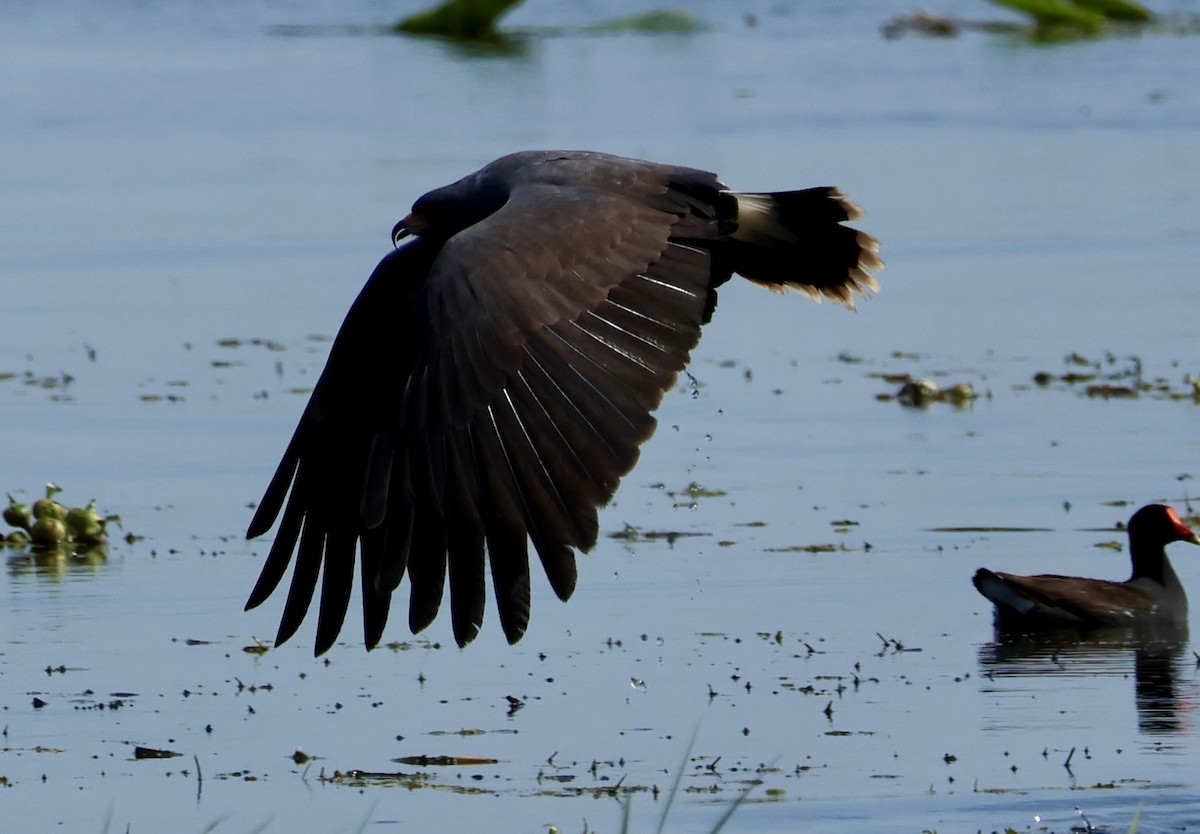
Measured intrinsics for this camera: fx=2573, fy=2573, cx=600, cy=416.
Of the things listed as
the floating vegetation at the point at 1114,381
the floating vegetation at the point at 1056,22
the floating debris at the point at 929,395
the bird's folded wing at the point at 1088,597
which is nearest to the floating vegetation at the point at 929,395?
the floating debris at the point at 929,395

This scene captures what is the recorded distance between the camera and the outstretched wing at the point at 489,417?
16.5ft

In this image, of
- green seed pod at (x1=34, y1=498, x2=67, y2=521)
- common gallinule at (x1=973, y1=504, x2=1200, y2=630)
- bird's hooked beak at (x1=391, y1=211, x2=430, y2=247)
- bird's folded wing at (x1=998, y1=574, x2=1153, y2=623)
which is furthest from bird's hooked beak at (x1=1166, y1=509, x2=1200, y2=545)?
green seed pod at (x1=34, y1=498, x2=67, y2=521)

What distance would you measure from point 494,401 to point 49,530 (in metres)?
3.76

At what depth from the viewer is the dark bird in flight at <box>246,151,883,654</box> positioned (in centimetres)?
504

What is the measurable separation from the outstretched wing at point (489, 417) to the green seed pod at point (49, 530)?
117 inches

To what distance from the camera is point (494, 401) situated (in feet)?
16.9

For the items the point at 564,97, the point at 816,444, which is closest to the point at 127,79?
the point at 564,97

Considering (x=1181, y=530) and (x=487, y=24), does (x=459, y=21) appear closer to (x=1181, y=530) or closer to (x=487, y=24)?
(x=487, y=24)

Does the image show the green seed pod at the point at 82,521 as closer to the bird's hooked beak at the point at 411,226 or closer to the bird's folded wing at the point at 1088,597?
the bird's hooked beak at the point at 411,226

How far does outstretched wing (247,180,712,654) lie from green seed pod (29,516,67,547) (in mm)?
2965

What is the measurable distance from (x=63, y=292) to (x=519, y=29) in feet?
65.8

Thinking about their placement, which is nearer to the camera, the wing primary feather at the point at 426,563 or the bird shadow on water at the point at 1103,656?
the wing primary feather at the point at 426,563

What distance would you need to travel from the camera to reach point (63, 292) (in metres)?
13.6

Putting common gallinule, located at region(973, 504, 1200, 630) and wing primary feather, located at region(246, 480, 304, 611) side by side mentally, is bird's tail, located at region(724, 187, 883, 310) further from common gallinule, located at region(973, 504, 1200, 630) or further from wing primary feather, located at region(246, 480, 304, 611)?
wing primary feather, located at region(246, 480, 304, 611)
